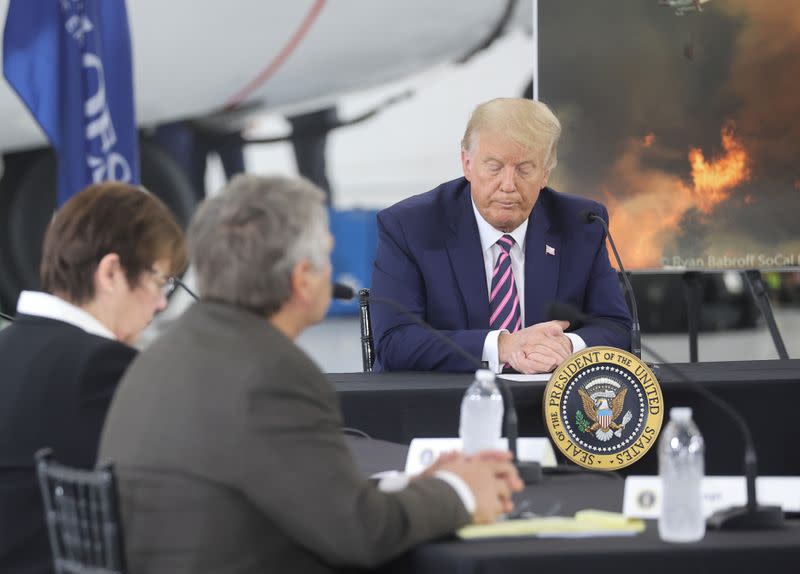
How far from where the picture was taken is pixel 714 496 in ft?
6.03

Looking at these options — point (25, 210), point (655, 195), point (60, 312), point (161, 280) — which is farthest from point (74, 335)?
point (25, 210)

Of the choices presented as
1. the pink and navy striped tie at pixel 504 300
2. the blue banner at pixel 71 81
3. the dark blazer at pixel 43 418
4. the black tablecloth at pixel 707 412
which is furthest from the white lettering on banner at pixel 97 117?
the dark blazer at pixel 43 418

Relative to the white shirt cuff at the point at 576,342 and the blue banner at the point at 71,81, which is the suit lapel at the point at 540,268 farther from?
the blue banner at the point at 71,81

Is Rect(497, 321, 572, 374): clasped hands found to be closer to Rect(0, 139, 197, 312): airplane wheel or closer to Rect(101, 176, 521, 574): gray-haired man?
Rect(101, 176, 521, 574): gray-haired man

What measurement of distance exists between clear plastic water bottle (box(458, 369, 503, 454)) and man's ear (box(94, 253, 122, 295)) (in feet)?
2.17

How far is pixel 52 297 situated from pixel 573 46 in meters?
3.10

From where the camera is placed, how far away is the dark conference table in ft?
5.19

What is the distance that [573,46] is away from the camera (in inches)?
181

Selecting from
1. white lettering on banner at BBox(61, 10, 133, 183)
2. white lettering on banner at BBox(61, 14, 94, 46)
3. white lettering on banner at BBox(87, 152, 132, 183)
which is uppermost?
white lettering on banner at BBox(61, 14, 94, 46)

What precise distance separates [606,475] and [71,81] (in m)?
3.90

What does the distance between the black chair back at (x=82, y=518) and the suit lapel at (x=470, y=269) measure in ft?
5.73

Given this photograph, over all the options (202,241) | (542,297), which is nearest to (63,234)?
(202,241)

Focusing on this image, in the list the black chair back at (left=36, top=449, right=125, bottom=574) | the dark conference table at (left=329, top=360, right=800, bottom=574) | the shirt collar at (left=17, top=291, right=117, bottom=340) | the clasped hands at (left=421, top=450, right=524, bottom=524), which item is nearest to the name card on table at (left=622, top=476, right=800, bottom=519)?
the dark conference table at (left=329, top=360, right=800, bottom=574)

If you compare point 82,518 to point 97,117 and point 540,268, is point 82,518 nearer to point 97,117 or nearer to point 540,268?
point 540,268
